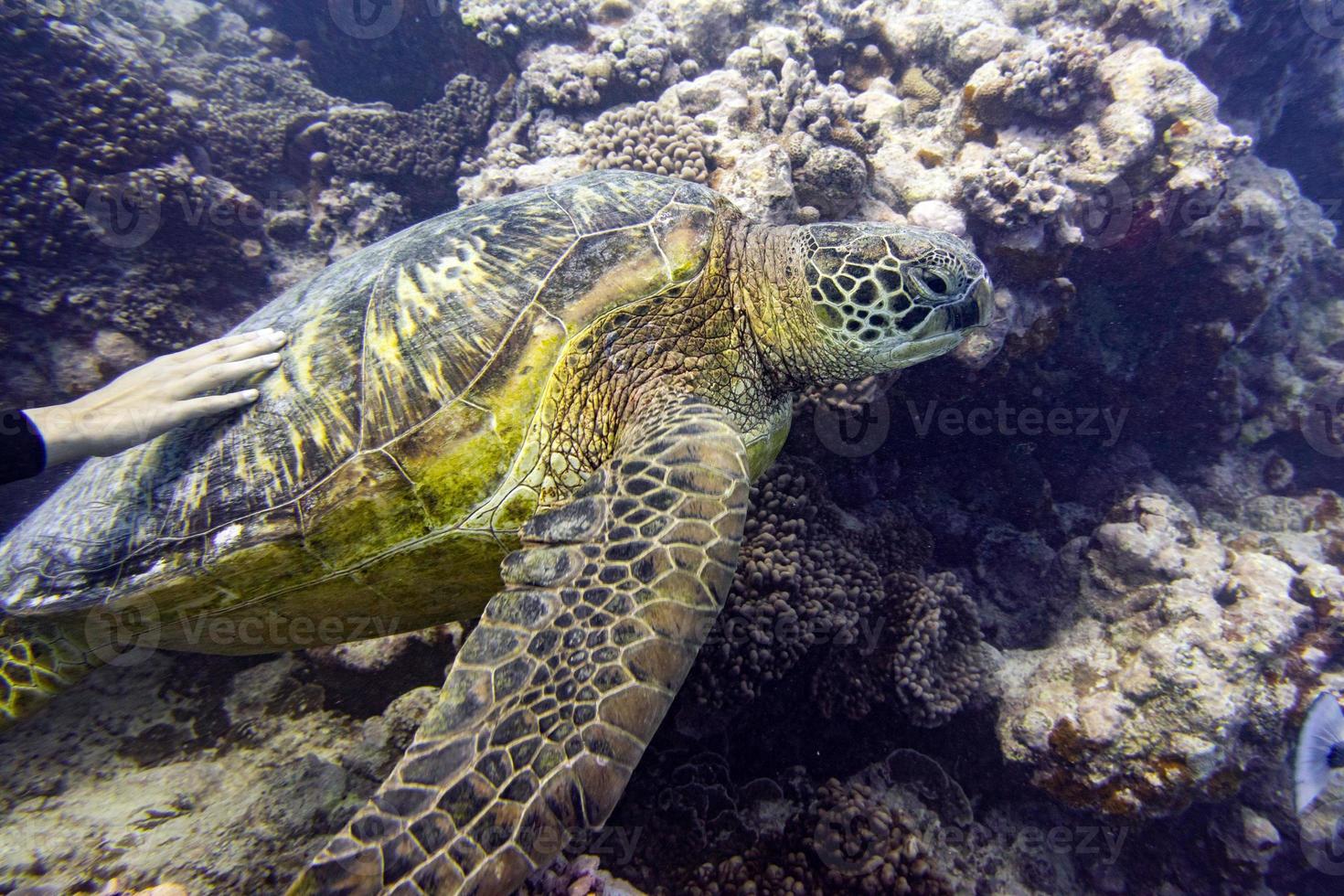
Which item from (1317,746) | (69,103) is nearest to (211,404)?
(69,103)

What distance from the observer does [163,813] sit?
1.91m

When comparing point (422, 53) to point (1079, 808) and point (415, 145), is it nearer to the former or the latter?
point (415, 145)

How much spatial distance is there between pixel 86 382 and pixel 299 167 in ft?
11.4

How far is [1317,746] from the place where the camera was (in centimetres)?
328

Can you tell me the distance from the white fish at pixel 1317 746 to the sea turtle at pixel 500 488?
355 cm

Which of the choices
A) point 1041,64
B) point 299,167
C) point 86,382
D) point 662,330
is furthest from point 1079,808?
point 299,167

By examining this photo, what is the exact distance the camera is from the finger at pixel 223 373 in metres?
2.00

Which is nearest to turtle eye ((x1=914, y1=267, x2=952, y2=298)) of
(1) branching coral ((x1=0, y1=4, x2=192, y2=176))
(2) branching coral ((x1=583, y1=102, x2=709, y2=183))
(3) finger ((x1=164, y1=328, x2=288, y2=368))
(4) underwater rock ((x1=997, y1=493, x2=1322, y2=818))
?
(2) branching coral ((x1=583, y1=102, x2=709, y2=183))

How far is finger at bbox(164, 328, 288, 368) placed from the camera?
82.3 inches

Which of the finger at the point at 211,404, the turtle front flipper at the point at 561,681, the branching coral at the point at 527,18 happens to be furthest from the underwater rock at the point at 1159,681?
the branching coral at the point at 527,18

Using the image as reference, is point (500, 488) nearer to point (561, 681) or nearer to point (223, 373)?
point (561, 681)

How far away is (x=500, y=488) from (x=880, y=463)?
294cm

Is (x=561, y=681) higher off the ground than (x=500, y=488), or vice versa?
(x=500, y=488)

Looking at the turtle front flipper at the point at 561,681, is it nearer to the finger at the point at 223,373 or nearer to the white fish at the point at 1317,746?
the finger at the point at 223,373
